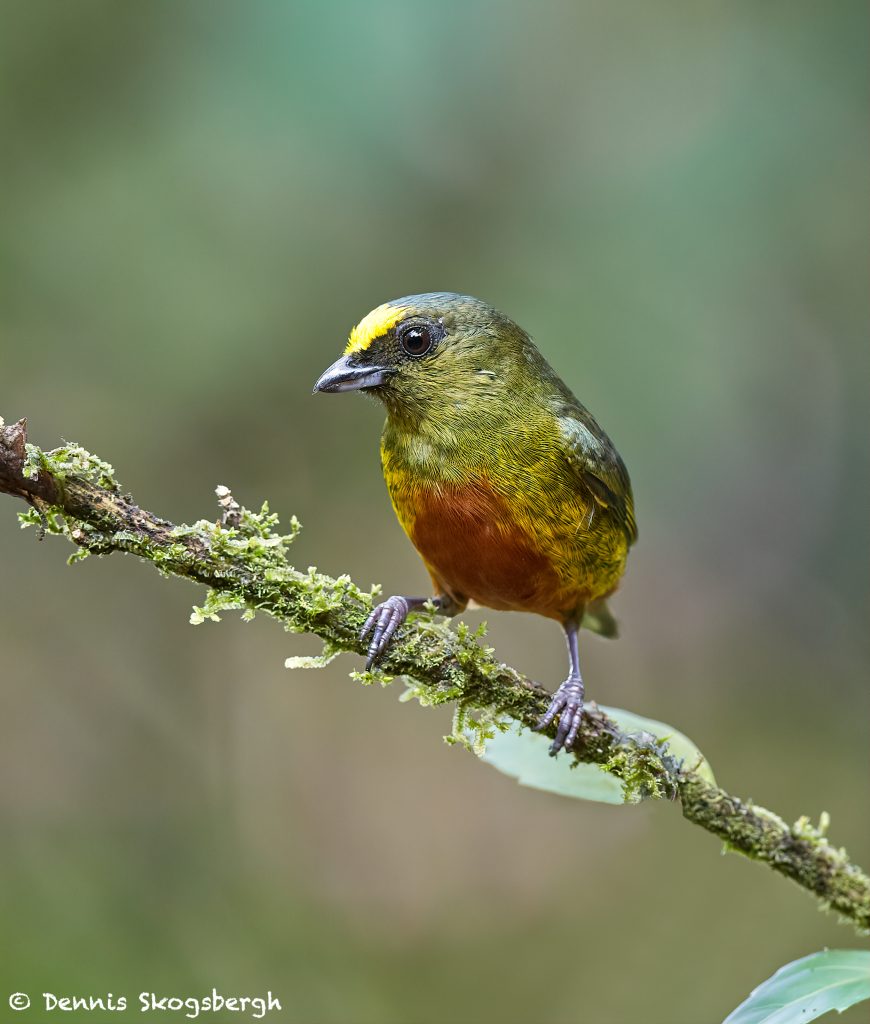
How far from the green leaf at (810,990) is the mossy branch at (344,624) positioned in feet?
1.34

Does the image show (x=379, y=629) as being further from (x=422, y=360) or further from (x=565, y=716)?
(x=422, y=360)

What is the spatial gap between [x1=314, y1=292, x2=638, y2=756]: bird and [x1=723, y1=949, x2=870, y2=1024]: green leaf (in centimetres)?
92

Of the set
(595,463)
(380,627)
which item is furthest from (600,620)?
(380,627)

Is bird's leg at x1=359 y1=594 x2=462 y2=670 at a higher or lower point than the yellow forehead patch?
lower

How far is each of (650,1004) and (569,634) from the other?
277cm

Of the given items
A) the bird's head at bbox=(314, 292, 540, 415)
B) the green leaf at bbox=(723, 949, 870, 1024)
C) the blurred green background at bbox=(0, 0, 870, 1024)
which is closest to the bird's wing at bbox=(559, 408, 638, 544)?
the bird's head at bbox=(314, 292, 540, 415)

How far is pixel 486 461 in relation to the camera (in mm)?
3051

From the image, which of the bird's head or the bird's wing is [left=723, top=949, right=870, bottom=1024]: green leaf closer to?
the bird's wing

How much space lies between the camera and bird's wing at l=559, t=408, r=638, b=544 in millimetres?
3199

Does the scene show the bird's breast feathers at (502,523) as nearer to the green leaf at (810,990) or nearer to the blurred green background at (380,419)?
the green leaf at (810,990)

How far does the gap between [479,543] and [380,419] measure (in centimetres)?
279

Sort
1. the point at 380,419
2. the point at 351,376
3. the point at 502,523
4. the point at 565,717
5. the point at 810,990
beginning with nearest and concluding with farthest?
the point at 810,990, the point at 565,717, the point at 502,523, the point at 351,376, the point at 380,419

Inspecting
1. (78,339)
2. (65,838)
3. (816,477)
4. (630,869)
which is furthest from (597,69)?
(65,838)

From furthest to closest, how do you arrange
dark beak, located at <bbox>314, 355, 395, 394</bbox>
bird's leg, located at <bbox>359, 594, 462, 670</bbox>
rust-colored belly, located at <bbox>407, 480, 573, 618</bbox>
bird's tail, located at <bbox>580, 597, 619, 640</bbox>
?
bird's tail, located at <bbox>580, 597, 619, 640</bbox>
dark beak, located at <bbox>314, 355, 395, 394</bbox>
rust-colored belly, located at <bbox>407, 480, 573, 618</bbox>
bird's leg, located at <bbox>359, 594, 462, 670</bbox>
